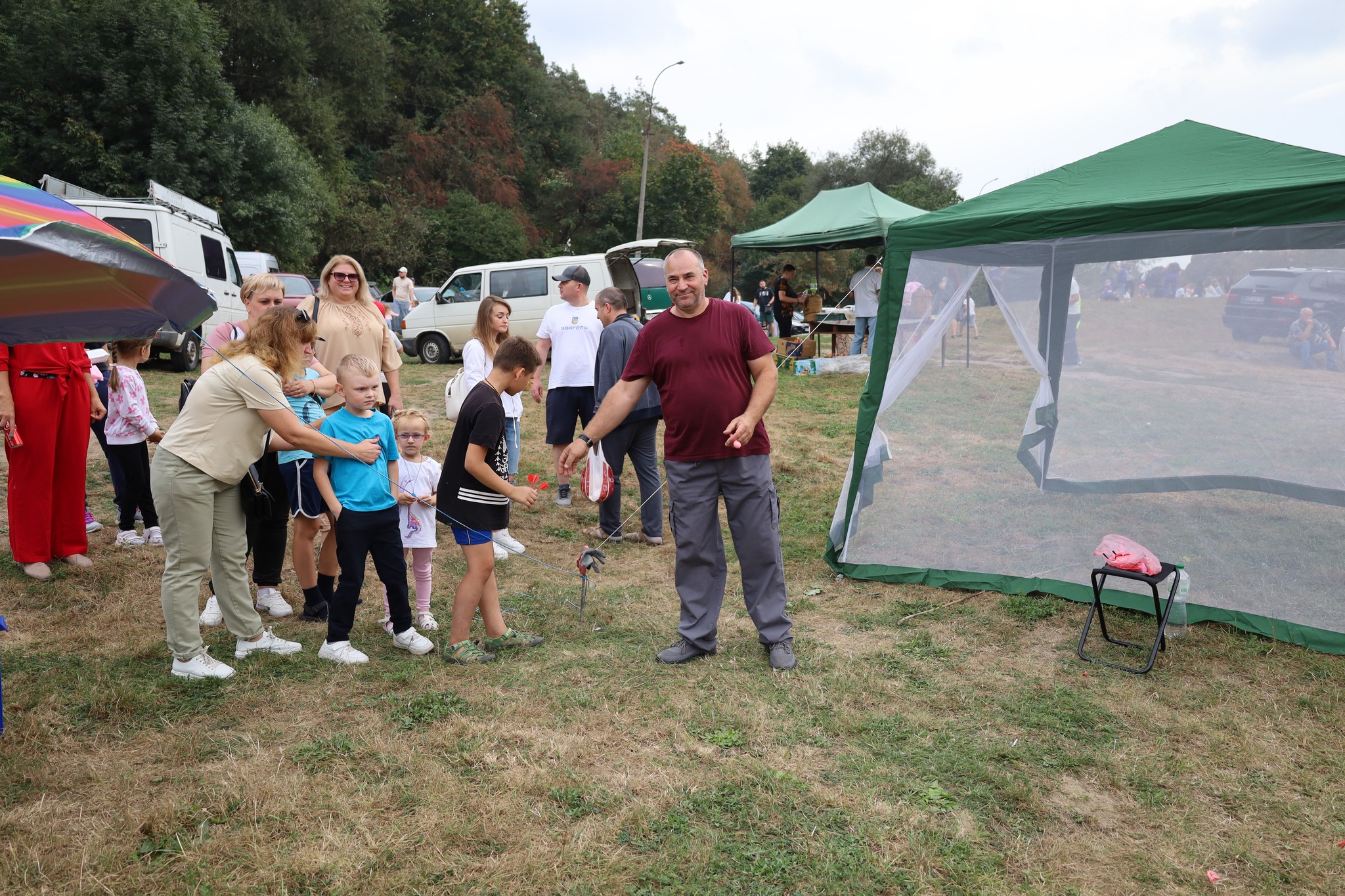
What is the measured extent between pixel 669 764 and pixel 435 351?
507 inches

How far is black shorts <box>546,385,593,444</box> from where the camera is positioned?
20.1ft

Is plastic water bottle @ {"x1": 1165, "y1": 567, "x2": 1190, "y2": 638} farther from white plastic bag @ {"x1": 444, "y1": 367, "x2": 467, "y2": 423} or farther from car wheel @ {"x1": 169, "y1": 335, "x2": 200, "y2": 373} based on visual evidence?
car wheel @ {"x1": 169, "y1": 335, "x2": 200, "y2": 373}

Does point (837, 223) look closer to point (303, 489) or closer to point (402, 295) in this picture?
point (402, 295)

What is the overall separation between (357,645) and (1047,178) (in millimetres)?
4535

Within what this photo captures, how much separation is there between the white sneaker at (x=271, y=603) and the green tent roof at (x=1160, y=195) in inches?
154

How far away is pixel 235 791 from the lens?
275cm

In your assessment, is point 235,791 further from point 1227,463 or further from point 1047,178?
point 1047,178

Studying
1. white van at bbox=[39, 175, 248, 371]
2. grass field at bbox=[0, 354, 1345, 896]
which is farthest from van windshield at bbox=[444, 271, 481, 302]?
grass field at bbox=[0, 354, 1345, 896]

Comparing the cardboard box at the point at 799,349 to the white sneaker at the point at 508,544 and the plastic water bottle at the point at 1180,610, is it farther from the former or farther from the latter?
the plastic water bottle at the point at 1180,610

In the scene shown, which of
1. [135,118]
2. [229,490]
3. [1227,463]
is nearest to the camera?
[229,490]

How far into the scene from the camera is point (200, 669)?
357 cm

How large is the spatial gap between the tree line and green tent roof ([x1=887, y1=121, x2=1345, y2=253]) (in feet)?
66.0

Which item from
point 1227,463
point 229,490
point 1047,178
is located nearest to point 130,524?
point 229,490

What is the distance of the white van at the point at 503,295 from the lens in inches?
550
